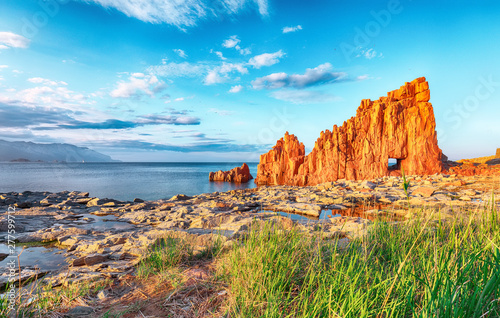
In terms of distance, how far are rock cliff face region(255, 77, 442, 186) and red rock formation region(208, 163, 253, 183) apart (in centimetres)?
1546

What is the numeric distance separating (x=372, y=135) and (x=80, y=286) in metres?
32.6

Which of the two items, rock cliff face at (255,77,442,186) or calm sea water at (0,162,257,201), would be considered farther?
calm sea water at (0,162,257,201)

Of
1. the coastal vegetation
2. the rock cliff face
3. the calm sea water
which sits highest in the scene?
the rock cliff face

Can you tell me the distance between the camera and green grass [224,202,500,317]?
166 centimetres

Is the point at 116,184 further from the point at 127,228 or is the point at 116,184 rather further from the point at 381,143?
the point at 381,143

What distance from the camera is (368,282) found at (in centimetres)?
249

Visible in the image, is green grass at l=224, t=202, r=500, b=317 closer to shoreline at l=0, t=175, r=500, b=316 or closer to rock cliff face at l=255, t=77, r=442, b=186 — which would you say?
shoreline at l=0, t=175, r=500, b=316

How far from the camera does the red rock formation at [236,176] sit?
46181 mm

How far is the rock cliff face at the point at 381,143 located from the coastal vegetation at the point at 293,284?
89.8 feet

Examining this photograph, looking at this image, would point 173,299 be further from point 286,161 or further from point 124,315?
point 286,161

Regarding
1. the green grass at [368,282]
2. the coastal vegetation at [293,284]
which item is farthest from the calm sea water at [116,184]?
the green grass at [368,282]

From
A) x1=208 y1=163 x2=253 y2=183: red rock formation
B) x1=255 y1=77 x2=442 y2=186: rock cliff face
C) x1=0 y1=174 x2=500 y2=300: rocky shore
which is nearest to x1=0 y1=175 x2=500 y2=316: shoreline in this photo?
x1=0 y1=174 x2=500 y2=300: rocky shore

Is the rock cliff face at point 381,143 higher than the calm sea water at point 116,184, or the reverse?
the rock cliff face at point 381,143

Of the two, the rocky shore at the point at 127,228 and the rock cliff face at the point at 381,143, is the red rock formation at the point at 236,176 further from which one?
the rocky shore at the point at 127,228
